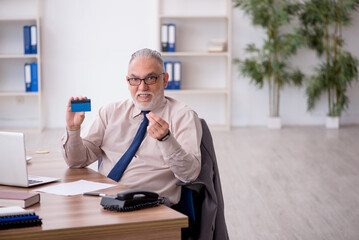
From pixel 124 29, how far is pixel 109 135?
4576 millimetres

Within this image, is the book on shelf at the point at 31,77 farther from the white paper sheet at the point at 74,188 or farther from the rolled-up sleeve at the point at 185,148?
the white paper sheet at the point at 74,188

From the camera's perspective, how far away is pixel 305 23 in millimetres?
6750

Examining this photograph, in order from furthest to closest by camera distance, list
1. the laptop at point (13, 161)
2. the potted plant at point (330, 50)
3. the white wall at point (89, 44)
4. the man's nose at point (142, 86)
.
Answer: the white wall at point (89, 44) < the potted plant at point (330, 50) < the man's nose at point (142, 86) < the laptop at point (13, 161)

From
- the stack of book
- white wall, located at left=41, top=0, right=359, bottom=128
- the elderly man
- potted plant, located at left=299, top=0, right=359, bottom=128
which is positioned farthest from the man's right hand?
potted plant, located at left=299, top=0, right=359, bottom=128

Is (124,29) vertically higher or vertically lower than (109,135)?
higher

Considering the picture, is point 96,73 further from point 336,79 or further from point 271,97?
point 336,79

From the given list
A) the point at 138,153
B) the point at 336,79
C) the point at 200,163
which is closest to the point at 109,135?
the point at 138,153

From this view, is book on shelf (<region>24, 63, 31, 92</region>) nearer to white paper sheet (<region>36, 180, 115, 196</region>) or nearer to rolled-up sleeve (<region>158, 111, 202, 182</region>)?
rolled-up sleeve (<region>158, 111, 202, 182</region>)

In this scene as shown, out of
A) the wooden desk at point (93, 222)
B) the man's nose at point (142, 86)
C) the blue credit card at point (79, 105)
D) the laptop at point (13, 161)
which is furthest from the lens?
the man's nose at point (142, 86)

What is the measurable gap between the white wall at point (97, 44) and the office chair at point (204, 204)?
4.72 m

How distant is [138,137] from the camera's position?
2.40 m

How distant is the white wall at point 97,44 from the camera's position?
6785mm

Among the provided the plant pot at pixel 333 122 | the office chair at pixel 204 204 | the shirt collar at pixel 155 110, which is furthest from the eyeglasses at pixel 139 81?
the plant pot at pixel 333 122

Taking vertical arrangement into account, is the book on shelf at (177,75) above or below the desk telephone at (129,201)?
above
